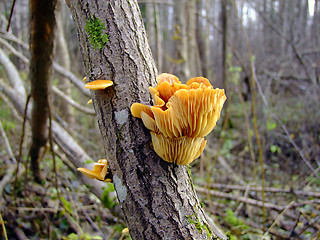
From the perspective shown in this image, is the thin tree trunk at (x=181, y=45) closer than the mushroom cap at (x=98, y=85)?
No

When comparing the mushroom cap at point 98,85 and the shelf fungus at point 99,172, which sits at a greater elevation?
the mushroom cap at point 98,85

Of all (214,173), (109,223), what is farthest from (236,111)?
(109,223)

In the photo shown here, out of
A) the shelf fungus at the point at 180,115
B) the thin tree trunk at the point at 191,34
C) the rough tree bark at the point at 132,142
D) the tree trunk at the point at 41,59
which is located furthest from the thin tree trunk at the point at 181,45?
the shelf fungus at the point at 180,115

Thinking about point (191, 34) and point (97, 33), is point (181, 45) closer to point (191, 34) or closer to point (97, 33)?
point (191, 34)

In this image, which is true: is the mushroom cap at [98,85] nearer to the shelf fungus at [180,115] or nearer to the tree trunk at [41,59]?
the shelf fungus at [180,115]

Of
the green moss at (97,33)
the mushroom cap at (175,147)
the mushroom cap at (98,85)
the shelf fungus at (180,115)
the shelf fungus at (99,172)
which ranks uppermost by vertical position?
the green moss at (97,33)

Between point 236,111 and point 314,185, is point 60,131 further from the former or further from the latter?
point 236,111

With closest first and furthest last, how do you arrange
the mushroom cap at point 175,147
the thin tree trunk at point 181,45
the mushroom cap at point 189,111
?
the mushroom cap at point 189,111 → the mushroom cap at point 175,147 → the thin tree trunk at point 181,45
